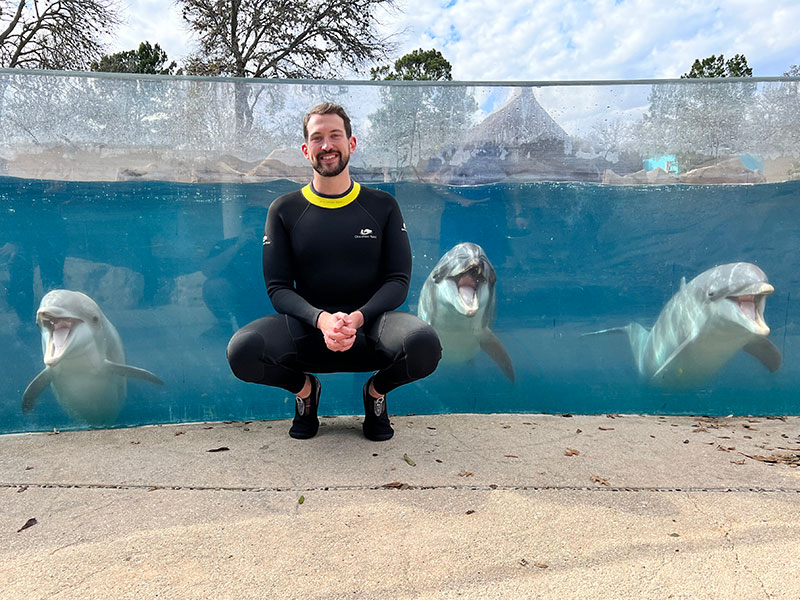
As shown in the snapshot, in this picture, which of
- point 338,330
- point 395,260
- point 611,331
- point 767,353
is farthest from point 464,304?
point 767,353

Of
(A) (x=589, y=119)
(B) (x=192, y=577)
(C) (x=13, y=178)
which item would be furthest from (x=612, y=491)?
(C) (x=13, y=178)

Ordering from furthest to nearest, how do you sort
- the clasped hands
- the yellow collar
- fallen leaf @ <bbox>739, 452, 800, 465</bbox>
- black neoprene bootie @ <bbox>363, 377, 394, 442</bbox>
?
black neoprene bootie @ <bbox>363, 377, 394, 442</bbox> → the yellow collar → fallen leaf @ <bbox>739, 452, 800, 465</bbox> → the clasped hands

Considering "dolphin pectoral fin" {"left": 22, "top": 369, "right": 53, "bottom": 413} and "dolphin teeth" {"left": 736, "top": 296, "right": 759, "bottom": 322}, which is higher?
"dolphin teeth" {"left": 736, "top": 296, "right": 759, "bottom": 322}

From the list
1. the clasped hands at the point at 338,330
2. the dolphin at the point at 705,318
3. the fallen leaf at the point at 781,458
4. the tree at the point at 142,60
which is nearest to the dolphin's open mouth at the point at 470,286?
the dolphin at the point at 705,318

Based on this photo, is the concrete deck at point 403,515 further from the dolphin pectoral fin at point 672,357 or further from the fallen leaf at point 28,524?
the dolphin pectoral fin at point 672,357

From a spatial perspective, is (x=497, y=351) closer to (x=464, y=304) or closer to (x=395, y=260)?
(x=464, y=304)

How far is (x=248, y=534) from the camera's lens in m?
2.30

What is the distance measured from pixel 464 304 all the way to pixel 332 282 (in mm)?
1579

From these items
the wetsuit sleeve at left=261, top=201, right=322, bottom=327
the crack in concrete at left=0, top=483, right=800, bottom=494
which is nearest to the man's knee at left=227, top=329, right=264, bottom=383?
the wetsuit sleeve at left=261, top=201, right=322, bottom=327

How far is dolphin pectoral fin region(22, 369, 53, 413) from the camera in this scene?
13.2 feet

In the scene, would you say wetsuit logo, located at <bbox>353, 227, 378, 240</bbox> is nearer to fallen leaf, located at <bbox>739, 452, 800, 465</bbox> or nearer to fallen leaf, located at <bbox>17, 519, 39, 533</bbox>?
fallen leaf, located at <bbox>17, 519, 39, 533</bbox>

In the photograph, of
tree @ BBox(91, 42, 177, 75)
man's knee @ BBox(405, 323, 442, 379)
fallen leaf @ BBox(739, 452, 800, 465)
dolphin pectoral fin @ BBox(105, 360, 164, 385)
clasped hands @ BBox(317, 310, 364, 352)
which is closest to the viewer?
clasped hands @ BBox(317, 310, 364, 352)

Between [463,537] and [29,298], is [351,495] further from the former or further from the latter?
[29,298]

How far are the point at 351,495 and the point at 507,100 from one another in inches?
114
